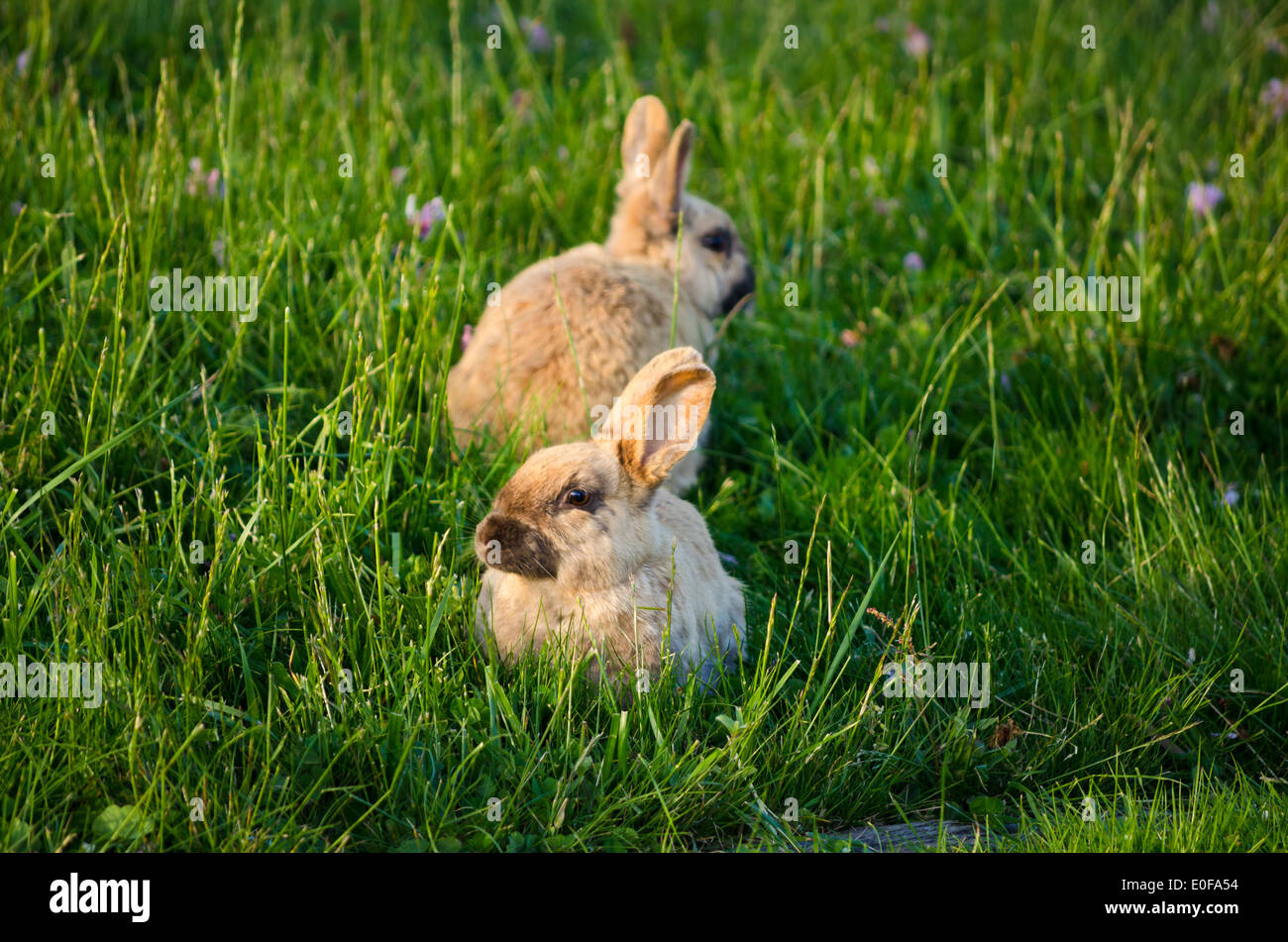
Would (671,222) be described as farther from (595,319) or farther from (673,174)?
(595,319)

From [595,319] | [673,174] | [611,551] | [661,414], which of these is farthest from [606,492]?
[673,174]

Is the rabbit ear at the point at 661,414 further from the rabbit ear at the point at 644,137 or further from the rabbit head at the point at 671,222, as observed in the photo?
the rabbit ear at the point at 644,137

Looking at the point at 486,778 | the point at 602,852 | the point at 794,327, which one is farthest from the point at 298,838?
the point at 794,327

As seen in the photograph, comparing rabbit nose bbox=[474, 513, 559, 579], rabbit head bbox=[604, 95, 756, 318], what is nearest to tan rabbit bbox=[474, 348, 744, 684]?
rabbit nose bbox=[474, 513, 559, 579]

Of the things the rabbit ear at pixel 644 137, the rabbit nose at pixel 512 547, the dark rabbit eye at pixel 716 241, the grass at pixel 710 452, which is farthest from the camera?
the dark rabbit eye at pixel 716 241

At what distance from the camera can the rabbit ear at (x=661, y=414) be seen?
3904 mm

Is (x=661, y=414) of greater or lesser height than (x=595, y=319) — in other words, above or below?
below

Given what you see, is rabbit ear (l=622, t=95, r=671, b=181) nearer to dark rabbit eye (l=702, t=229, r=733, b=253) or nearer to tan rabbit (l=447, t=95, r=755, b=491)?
tan rabbit (l=447, t=95, r=755, b=491)

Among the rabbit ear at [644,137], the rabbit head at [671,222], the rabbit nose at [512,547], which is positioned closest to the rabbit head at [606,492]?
the rabbit nose at [512,547]

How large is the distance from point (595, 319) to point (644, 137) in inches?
56.2

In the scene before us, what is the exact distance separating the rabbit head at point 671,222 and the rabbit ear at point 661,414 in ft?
6.63

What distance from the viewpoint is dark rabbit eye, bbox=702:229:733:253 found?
20.3 feet

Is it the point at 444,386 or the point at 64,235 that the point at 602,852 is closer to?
the point at 444,386

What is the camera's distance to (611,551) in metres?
3.80
